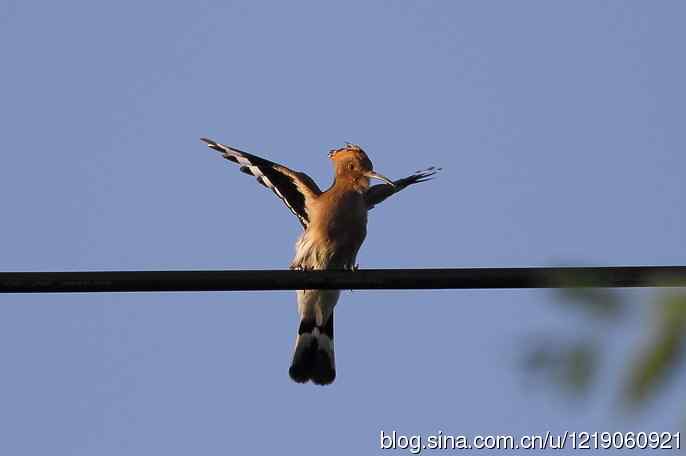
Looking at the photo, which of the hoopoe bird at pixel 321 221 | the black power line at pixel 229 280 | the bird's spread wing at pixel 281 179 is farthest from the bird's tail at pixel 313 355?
the black power line at pixel 229 280

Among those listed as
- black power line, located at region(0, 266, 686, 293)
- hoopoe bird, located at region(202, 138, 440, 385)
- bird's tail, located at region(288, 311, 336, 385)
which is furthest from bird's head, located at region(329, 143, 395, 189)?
black power line, located at region(0, 266, 686, 293)

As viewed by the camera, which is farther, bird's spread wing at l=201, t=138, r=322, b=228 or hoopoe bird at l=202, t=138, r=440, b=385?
bird's spread wing at l=201, t=138, r=322, b=228

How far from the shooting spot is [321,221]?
7621 mm

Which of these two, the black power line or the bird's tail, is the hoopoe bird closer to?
the bird's tail

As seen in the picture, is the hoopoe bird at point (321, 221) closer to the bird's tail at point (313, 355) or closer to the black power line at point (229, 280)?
the bird's tail at point (313, 355)

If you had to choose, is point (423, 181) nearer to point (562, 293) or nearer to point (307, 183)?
point (307, 183)

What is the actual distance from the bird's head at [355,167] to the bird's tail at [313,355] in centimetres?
114

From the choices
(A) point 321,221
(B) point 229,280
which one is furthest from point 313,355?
(B) point 229,280

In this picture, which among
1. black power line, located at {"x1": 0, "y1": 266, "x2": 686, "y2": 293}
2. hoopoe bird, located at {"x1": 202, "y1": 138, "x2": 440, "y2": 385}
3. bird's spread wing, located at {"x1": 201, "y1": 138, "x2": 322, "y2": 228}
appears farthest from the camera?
bird's spread wing, located at {"x1": 201, "y1": 138, "x2": 322, "y2": 228}

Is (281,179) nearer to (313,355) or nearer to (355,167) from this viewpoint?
(355,167)

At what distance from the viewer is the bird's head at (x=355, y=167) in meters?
8.15

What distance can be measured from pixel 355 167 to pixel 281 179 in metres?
0.62

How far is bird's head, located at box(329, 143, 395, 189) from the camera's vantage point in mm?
8148

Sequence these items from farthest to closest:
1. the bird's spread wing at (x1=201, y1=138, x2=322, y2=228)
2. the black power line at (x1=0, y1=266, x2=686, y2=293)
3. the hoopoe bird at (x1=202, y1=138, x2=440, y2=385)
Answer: the bird's spread wing at (x1=201, y1=138, x2=322, y2=228), the hoopoe bird at (x1=202, y1=138, x2=440, y2=385), the black power line at (x1=0, y1=266, x2=686, y2=293)
